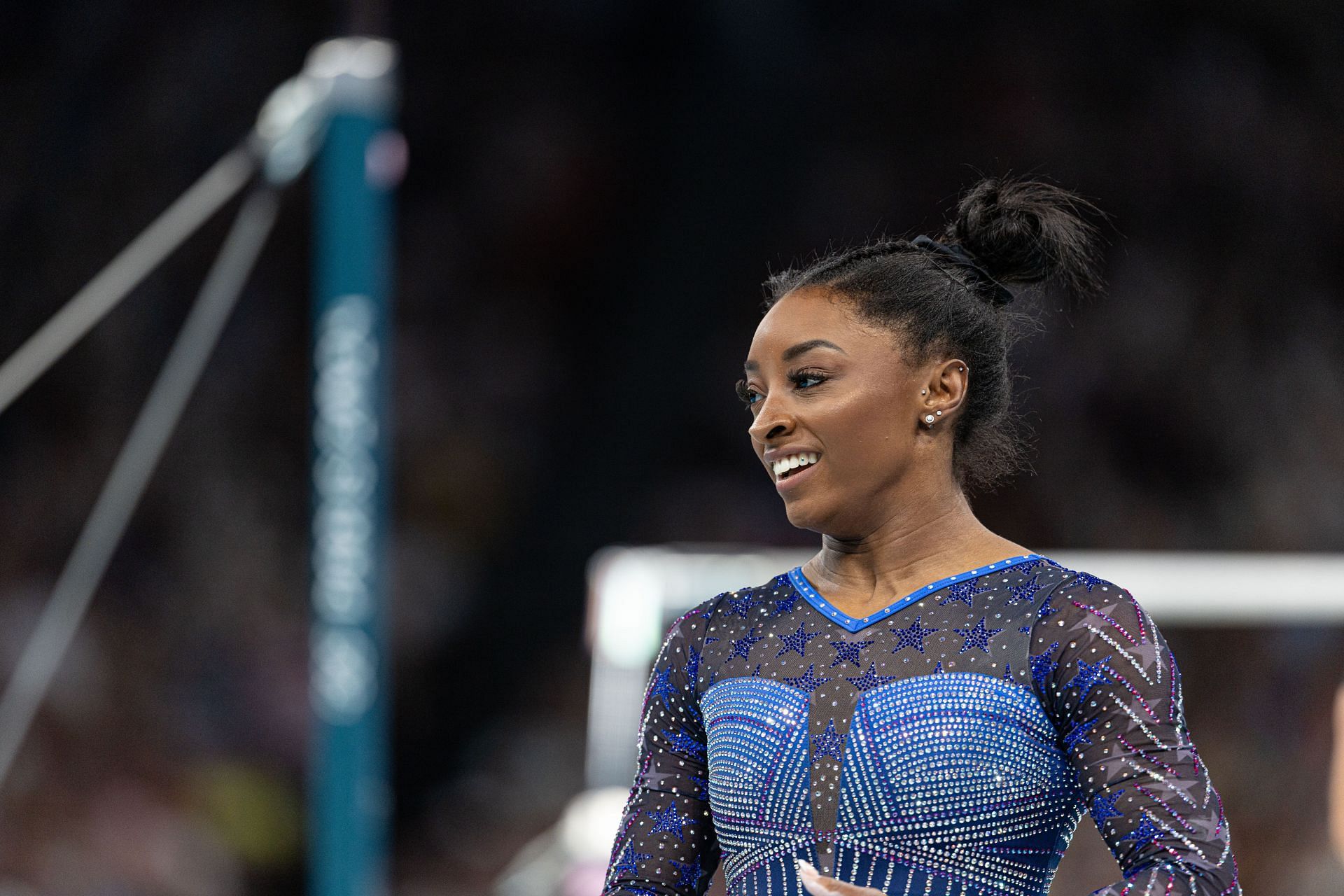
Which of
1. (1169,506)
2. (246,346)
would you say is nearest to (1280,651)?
(1169,506)

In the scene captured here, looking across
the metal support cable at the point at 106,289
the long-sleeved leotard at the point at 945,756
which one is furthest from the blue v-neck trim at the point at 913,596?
the metal support cable at the point at 106,289

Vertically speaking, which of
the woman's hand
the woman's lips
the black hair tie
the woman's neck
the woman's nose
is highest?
the black hair tie

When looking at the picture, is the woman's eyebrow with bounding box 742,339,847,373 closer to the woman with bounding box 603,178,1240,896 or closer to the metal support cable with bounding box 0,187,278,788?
the woman with bounding box 603,178,1240,896

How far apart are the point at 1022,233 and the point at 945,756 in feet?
1.65

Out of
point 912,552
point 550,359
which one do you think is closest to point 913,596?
point 912,552

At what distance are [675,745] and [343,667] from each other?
7.11 feet

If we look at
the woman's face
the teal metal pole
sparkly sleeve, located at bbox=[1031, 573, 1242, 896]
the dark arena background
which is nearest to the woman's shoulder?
sparkly sleeve, located at bbox=[1031, 573, 1242, 896]

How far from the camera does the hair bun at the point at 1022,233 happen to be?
57.1 inches

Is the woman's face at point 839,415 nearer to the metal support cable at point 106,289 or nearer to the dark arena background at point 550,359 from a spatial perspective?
the metal support cable at point 106,289

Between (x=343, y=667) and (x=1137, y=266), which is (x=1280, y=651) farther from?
(x=343, y=667)

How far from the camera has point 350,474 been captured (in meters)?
3.43

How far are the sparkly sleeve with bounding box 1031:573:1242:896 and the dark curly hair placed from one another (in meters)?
0.22

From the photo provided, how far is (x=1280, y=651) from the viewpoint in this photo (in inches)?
202

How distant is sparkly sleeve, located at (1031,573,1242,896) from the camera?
1127mm
